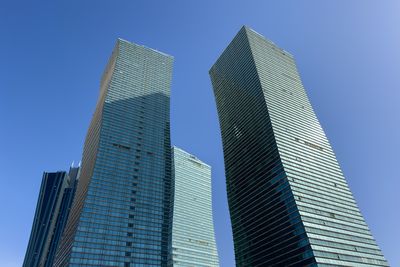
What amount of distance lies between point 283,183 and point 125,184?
7011cm

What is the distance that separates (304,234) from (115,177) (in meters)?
84.1

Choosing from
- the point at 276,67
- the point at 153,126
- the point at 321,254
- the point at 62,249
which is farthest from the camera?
the point at 276,67

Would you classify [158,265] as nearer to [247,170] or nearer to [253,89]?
[247,170]

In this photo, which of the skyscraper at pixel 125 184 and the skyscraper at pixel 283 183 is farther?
the skyscraper at pixel 125 184

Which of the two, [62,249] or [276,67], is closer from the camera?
[62,249]

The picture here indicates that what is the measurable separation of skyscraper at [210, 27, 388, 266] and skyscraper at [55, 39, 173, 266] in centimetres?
3750

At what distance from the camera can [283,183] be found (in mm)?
130750

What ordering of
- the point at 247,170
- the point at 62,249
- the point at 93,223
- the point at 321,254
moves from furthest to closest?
the point at 247,170, the point at 62,249, the point at 93,223, the point at 321,254

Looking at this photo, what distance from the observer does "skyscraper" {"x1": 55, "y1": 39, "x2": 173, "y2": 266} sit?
128375 millimetres

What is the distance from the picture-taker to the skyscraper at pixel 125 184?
421 feet

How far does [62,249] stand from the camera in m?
140

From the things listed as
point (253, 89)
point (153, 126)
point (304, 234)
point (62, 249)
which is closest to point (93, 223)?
point (62, 249)

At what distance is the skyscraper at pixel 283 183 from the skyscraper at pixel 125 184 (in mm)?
37499

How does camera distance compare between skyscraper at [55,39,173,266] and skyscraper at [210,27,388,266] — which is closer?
skyscraper at [210,27,388,266]
